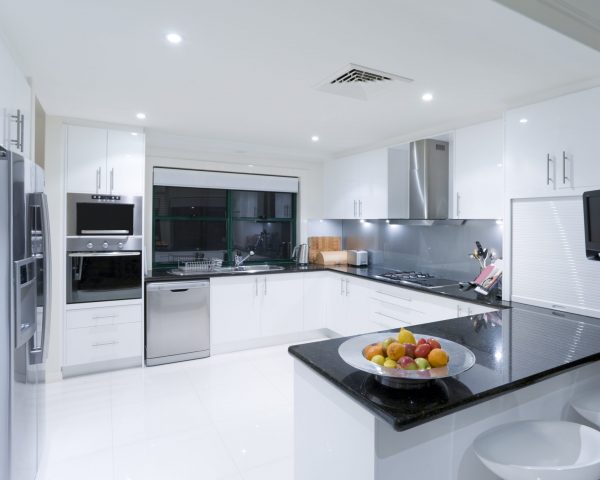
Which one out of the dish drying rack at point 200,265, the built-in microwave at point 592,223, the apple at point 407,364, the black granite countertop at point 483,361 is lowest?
the black granite countertop at point 483,361

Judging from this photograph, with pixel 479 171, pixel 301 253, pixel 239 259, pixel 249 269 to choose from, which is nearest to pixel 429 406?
pixel 479 171

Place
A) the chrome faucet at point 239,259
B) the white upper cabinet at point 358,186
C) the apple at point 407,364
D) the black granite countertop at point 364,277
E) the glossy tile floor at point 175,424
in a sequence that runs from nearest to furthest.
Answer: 1. the apple at point 407,364
2. the glossy tile floor at point 175,424
3. the black granite countertop at point 364,277
4. the white upper cabinet at point 358,186
5. the chrome faucet at point 239,259

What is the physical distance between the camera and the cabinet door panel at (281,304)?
13.7 feet

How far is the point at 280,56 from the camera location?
6.75 ft

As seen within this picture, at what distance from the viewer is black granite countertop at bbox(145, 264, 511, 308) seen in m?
2.83

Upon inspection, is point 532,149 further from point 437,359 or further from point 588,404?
point 437,359

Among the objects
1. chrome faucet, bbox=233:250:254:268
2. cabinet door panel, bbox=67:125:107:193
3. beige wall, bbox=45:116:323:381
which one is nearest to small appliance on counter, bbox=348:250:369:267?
beige wall, bbox=45:116:323:381

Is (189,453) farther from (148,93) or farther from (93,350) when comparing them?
(148,93)

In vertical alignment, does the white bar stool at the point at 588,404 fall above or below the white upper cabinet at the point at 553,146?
below

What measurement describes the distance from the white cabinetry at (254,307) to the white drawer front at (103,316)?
2.41 ft

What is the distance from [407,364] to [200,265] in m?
3.40

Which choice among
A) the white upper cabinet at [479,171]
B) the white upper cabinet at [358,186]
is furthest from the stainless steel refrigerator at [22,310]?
the white upper cabinet at [358,186]

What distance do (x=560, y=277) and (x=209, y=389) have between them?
8.97 feet

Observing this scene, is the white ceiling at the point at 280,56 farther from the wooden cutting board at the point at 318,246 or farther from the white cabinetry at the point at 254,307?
the wooden cutting board at the point at 318,246
